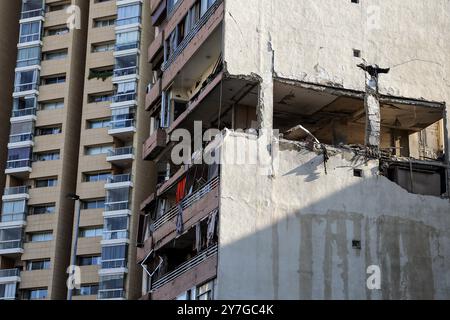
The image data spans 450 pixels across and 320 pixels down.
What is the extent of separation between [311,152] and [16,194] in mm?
35945

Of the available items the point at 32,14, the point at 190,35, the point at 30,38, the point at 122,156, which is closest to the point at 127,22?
the point at 30,38

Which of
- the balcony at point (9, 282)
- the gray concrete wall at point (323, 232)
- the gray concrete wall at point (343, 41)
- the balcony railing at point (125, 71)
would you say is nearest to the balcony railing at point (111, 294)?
the balcony at point (9, 282)

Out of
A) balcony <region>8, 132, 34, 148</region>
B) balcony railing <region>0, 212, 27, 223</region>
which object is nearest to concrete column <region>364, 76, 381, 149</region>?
balcony railing <region>0, 212, 27, 223</region>

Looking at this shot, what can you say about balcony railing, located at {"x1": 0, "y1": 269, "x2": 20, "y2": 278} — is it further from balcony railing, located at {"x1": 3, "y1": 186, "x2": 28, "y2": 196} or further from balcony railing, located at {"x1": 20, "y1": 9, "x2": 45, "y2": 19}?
balcony railing, located at {"x1": 20, "y1": 9, "x2": 45, "y2": 19}

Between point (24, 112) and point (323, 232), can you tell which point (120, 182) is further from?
→ point (323, 232)

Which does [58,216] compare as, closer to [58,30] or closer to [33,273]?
[33,273]

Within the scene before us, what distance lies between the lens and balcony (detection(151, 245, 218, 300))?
29453 mm

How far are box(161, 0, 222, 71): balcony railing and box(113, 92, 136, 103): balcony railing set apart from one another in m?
24.3

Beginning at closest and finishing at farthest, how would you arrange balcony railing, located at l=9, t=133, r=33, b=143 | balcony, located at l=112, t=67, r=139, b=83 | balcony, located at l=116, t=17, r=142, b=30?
balcony, located at l=112, t=67, r=139, b=83, balcony, located at l=116, t=17, r=142, b=30, balcony railing, located at l=9, t=133, r=33, b=143

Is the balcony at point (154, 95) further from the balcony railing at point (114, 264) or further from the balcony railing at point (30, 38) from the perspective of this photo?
the balcony railing at point (30, 38)

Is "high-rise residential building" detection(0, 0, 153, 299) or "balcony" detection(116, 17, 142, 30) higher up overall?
"balcony" detection(116, 17, 142, 30)

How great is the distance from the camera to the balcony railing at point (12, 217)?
204 ft

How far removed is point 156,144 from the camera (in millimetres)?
36812

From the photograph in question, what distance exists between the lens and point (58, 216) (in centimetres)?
6112
